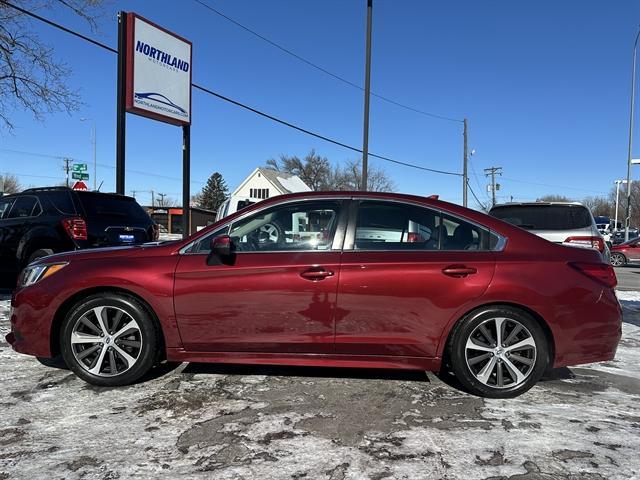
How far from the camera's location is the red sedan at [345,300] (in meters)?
3.71

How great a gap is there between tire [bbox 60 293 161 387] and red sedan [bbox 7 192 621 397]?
0.01 metres

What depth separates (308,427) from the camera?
3.27 meters

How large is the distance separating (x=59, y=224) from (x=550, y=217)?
284 inches

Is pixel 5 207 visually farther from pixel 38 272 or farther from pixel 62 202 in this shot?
pixel 38 272

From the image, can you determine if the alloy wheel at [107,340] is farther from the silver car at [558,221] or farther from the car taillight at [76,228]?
the silver car at [558,221]

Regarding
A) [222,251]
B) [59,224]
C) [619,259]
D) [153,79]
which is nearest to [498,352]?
[222,251]

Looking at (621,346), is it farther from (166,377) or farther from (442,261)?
(166,377)

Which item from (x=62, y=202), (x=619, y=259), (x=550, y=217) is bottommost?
(x=619, y=259)

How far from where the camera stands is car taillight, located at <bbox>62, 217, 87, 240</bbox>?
290 inches

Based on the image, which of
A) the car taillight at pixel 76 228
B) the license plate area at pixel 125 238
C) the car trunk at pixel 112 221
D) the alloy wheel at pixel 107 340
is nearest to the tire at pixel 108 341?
the alloy wheel at pixel 107 340

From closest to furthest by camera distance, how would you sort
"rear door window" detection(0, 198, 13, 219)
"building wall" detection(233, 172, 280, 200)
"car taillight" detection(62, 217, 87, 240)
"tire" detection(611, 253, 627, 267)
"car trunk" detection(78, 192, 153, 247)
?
"car taillight" detection(62, 217, 87, 240), "car trunk" detection(78, 192, 153, 247), "rear door window" detection(0, 198, 13, 219), "tire" detection(611, 253, 627, 267), "building wall" detection(233, 172, 280, 200)

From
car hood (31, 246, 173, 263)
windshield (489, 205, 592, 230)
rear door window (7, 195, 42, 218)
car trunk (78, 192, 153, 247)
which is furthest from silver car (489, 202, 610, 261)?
rear door window (7, 195, 42, 218)

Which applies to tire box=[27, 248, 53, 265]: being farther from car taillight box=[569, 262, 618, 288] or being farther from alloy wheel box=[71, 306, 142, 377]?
car taillight box=[569, 262, 618, 288]

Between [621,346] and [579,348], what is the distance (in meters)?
2.40
